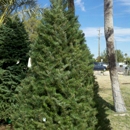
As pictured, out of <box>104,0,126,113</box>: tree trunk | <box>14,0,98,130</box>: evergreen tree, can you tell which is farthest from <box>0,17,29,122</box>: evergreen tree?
<box>14,0,98,130</box>: evergreen tree

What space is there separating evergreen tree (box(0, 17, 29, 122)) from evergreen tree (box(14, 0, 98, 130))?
9.26 ft

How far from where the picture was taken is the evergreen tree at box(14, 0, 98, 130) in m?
1.90

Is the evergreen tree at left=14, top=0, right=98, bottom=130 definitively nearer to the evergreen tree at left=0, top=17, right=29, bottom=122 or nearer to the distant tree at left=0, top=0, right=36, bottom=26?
the evergreen tree at left=0, top=17, right=29, bottom=122

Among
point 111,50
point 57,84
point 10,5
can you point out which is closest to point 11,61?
point 111,50

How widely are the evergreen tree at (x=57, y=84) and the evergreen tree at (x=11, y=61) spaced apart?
2821mm

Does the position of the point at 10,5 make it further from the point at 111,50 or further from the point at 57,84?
the point at 57,84

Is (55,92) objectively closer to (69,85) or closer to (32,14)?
(69,85)

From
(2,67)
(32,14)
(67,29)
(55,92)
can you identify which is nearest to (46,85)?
(55,92)

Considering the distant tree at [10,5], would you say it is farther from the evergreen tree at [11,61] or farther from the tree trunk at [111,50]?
the tree trunk at [111,50]

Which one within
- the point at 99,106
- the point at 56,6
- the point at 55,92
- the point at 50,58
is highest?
the point at 56,6

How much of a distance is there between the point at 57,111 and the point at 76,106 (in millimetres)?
186

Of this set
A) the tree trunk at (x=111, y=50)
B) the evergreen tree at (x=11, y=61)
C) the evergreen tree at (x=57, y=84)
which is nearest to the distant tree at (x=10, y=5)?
the evergreen tree at (x=11, y=61)

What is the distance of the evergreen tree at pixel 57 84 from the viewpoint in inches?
74.9

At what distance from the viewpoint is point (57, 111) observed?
6.33 feet
